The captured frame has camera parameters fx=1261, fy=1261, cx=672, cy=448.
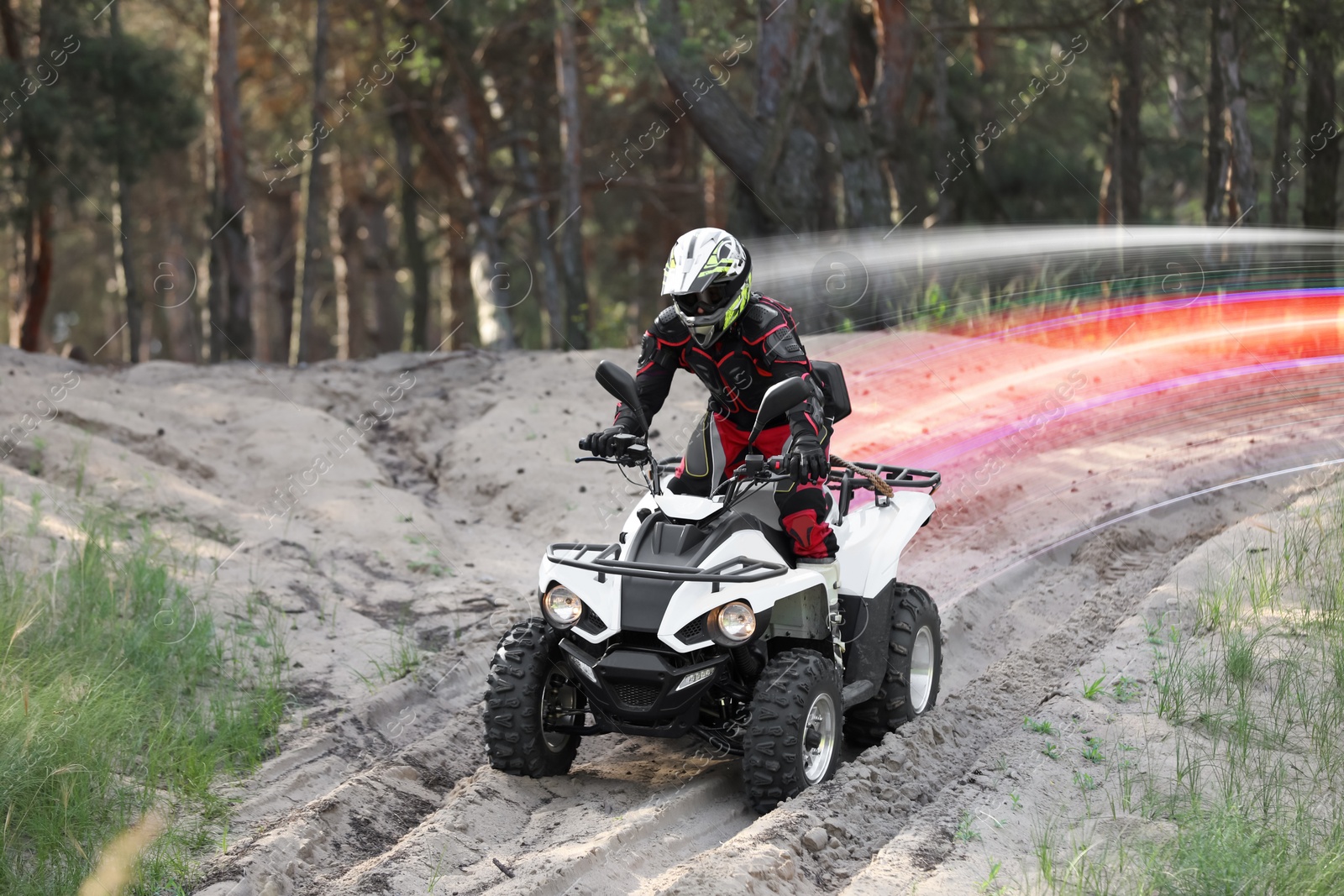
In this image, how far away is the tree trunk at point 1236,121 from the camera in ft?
44.8

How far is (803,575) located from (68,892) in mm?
3056

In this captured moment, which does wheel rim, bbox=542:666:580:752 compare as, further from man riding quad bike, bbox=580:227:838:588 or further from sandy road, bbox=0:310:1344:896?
man riding quad bike, bbox=580:227:838:588

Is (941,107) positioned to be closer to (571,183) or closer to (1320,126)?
(1320,126)

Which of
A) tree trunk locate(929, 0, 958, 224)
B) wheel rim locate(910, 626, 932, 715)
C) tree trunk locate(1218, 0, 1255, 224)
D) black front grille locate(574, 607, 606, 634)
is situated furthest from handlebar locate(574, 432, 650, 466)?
tree trunk locate(929, 0, 958, 224)

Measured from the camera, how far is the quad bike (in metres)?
5.09

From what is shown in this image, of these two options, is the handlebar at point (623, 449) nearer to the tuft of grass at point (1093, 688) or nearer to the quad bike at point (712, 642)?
the quad bike at point (712, 642)

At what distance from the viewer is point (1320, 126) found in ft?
47.3

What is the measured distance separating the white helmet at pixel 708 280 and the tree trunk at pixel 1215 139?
1052 centimetres

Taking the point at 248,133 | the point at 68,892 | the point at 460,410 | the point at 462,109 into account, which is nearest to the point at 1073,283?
the point at 460,410

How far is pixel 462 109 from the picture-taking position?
20844 mm

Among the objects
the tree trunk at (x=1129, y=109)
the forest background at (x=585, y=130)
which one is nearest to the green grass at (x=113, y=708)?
the forest background at (x=585, y=130)

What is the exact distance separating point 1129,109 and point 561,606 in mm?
15101

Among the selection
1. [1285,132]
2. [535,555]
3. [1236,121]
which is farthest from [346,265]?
[1285,132]

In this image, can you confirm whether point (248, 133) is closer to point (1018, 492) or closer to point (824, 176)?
point (824, 176)
